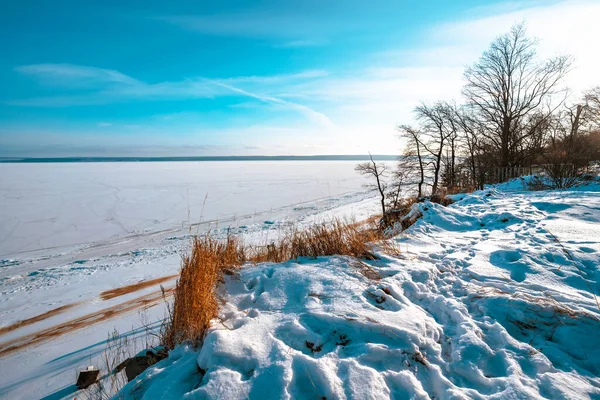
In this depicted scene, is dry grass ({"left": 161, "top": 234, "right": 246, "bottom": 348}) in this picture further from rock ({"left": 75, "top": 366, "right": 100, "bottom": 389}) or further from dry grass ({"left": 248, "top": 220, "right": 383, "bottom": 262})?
rock ({"left": 75, "top": 366, "right": 100, "bottom": 389})

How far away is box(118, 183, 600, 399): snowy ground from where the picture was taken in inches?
71.5

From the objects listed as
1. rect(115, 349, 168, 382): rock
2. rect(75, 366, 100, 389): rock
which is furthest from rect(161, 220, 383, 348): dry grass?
rect(75, 366, 100, 389): rock

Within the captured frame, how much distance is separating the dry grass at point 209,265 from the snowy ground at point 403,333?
0.53 ft

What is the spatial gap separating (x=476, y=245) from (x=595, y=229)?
1925 mm

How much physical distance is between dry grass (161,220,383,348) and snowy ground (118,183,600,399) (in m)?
0.16

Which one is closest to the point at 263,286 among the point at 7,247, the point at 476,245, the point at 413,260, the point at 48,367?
the point at 413,260

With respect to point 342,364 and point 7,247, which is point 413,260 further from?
point 7,247

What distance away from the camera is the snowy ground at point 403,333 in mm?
1816

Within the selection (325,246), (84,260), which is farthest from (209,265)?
(84,260)

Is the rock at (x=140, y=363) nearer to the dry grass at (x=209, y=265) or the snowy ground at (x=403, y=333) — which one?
the dry grass at (x=209, y=265)

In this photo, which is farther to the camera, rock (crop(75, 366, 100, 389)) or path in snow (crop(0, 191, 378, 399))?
path in snow (crop(0, 191, 378, 399))

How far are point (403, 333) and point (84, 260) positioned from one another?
433 inches

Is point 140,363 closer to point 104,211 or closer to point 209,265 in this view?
point 209,265

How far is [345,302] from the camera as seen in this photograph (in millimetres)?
2674
